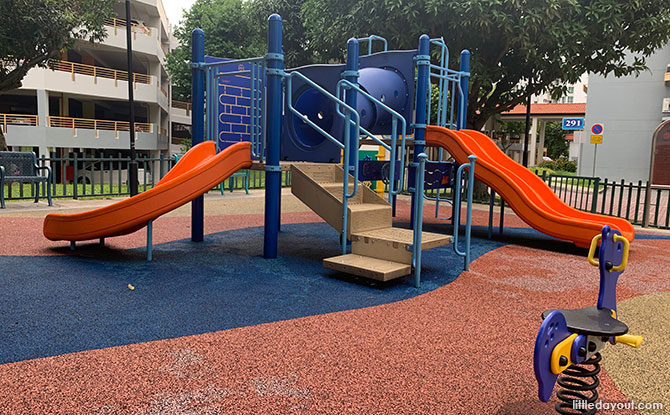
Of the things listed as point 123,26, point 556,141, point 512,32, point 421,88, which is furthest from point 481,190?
point 556,141

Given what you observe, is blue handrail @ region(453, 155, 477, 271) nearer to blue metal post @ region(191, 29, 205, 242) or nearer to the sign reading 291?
blue metal post @ region(191, 29, 205, 242)

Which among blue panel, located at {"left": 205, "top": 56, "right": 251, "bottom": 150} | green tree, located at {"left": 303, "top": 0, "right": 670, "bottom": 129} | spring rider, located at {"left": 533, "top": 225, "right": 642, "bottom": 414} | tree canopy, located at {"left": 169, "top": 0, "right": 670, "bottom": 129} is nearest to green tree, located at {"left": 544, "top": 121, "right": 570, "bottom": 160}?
tree canopy, located at {"left": 169, "top": 0, "right": 670, "bottom": 129}

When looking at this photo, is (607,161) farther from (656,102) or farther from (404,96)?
(404,96)

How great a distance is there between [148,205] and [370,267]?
103 inches

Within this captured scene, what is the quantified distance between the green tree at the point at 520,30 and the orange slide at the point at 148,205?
780cm

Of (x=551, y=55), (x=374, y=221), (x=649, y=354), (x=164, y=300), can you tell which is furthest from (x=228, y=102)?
(x=551, y=55)

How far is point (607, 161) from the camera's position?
2894cm

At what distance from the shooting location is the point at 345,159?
5.53 meters

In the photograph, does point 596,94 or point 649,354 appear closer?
point 649,354

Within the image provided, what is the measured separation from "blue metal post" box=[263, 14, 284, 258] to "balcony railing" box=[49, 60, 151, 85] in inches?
941

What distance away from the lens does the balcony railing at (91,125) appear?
2658cm

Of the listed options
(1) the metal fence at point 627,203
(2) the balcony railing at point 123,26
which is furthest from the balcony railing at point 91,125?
(1) the metal fence at point 627,203

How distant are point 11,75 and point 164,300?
52.5 feet

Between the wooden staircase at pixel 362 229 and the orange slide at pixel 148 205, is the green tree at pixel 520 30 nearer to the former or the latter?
the wooden staircase at pixel 362 229
